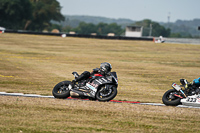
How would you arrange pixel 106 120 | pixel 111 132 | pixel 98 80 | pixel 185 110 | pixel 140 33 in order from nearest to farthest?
pixel 111 132 < pixel 106 120 < pixel 185 110 < pixel 98 80 < pixel 140 33

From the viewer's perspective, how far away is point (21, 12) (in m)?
113

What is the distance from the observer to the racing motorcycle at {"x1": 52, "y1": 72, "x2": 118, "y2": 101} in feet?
38.3

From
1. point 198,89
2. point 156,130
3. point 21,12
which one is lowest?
point 156,130


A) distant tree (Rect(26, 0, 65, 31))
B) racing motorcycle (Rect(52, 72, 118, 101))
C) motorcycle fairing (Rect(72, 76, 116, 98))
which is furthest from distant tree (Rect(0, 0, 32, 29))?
motorcycle fairing (Rect(72, 76, 116, 98))

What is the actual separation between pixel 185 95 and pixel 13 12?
101909 millimetres

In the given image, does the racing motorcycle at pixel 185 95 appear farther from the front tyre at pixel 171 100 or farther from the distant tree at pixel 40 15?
the distant tree at pixel 40 15

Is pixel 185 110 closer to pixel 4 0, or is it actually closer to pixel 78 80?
pixel 78 80

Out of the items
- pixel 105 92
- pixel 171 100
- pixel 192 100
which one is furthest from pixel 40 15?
pixel 192 100

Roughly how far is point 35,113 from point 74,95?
2.50m

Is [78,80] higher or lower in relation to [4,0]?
lower

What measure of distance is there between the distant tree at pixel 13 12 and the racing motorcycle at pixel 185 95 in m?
101

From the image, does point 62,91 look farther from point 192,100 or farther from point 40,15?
point 40,15

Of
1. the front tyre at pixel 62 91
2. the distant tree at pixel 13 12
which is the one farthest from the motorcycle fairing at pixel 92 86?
the distant tree at pixel 13 12

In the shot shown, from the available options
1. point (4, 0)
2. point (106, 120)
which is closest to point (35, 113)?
point (106, 120)
